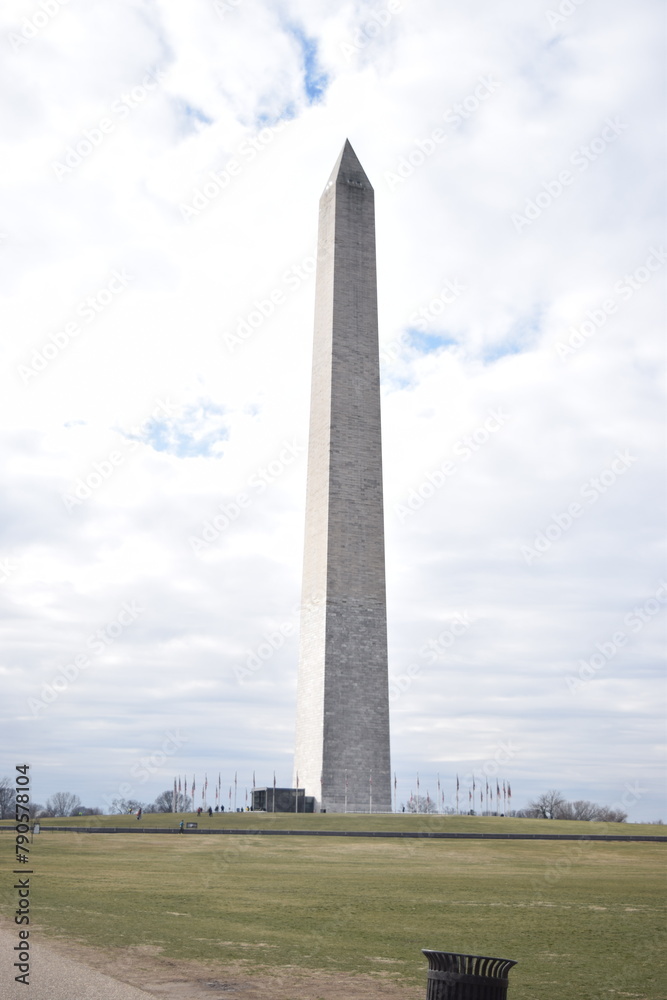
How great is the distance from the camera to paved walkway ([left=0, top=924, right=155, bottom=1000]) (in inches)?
349

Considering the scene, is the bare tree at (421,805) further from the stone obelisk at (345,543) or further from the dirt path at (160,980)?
the dirt path at (160,980)

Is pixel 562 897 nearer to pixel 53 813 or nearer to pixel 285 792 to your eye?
pixel 285 792

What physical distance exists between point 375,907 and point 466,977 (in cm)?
990

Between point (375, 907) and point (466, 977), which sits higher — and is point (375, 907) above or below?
below

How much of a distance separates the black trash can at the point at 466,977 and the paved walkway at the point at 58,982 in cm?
299

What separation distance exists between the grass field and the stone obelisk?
15.1m

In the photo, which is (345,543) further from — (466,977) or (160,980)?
(466,977)

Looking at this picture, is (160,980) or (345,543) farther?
(345,543)

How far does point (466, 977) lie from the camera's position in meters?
7.04

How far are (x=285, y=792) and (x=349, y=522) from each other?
12384 millimetres

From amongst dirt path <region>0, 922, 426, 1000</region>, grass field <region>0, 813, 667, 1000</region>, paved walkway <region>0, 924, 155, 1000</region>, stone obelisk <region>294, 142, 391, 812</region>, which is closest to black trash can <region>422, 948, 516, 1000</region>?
dirt path <region>0, 922, 426, 1000</region>

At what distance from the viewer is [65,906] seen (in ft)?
51.6

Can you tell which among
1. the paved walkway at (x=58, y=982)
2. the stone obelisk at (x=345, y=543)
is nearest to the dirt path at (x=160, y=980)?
the paved walkway at (x=58, y=982)

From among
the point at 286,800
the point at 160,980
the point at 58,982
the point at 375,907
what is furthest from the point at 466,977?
the point at 286,800
